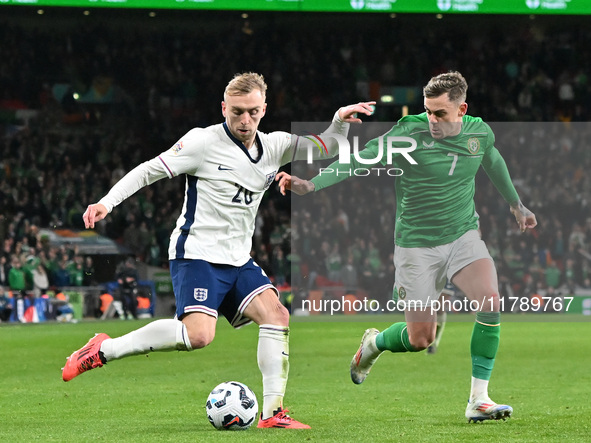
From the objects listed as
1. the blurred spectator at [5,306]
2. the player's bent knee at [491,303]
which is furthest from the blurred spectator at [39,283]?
the player's bent knee at [491,303]

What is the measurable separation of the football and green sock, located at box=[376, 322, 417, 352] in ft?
4.44

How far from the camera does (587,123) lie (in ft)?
87.8

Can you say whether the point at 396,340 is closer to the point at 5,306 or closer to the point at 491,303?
the point at 491,303

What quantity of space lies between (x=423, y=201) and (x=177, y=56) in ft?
65.7

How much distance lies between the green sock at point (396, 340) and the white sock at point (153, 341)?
5.34ft

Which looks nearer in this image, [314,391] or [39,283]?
A: [314,391]

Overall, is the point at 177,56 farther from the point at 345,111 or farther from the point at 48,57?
the point at 345,111

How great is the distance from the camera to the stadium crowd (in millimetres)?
24609

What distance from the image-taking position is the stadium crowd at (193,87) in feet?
80.7

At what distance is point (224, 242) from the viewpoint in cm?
668

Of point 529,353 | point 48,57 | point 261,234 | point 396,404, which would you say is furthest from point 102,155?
point 396,404

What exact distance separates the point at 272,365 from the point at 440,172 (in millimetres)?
1917

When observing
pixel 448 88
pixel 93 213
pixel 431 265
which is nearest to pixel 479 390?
pixel 431 265

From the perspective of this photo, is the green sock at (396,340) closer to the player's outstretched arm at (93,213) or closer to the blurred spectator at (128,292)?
the player's outstretched arm at (93,213)
